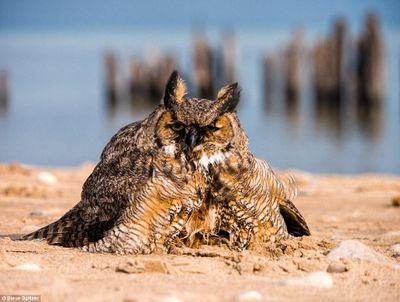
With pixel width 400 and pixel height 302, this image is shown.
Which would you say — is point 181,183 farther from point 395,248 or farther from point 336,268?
point 395,248

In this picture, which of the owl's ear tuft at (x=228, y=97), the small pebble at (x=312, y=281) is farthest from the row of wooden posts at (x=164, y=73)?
the small pebble at (x=312, y=281)

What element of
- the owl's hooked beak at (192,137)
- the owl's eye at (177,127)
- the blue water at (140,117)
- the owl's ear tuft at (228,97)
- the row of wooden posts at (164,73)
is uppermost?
the row of wooden posts at (164,73)

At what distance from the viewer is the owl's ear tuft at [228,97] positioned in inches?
241

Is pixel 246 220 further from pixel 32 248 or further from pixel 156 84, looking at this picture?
pixel 156 84

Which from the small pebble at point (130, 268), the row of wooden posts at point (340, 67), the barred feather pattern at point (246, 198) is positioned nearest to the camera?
the small pebble at point (130, 268)

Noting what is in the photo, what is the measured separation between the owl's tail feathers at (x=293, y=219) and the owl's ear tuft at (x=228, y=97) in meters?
1.04

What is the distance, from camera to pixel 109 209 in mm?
6484

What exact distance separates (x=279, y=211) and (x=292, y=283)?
138 centimetres

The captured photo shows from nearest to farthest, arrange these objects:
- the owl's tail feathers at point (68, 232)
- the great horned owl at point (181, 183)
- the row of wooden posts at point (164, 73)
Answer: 1. the great horned owl at point (181, 183)
2. the owl's tail feathers at point (68, 232)
3. the row of wooden posts at point (164, 73)

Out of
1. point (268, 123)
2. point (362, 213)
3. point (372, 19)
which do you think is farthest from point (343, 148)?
point (362, 213)

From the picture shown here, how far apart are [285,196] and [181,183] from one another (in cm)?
108

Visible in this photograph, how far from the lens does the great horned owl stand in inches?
239

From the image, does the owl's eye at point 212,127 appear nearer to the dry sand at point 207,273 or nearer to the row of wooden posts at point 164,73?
the dry sand at point 207,273

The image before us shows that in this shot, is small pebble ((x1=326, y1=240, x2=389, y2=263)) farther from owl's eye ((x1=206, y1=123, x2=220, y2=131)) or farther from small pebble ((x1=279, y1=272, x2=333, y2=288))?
owl's eye ((x1=206, y1=123, x2=220, y2=131))
